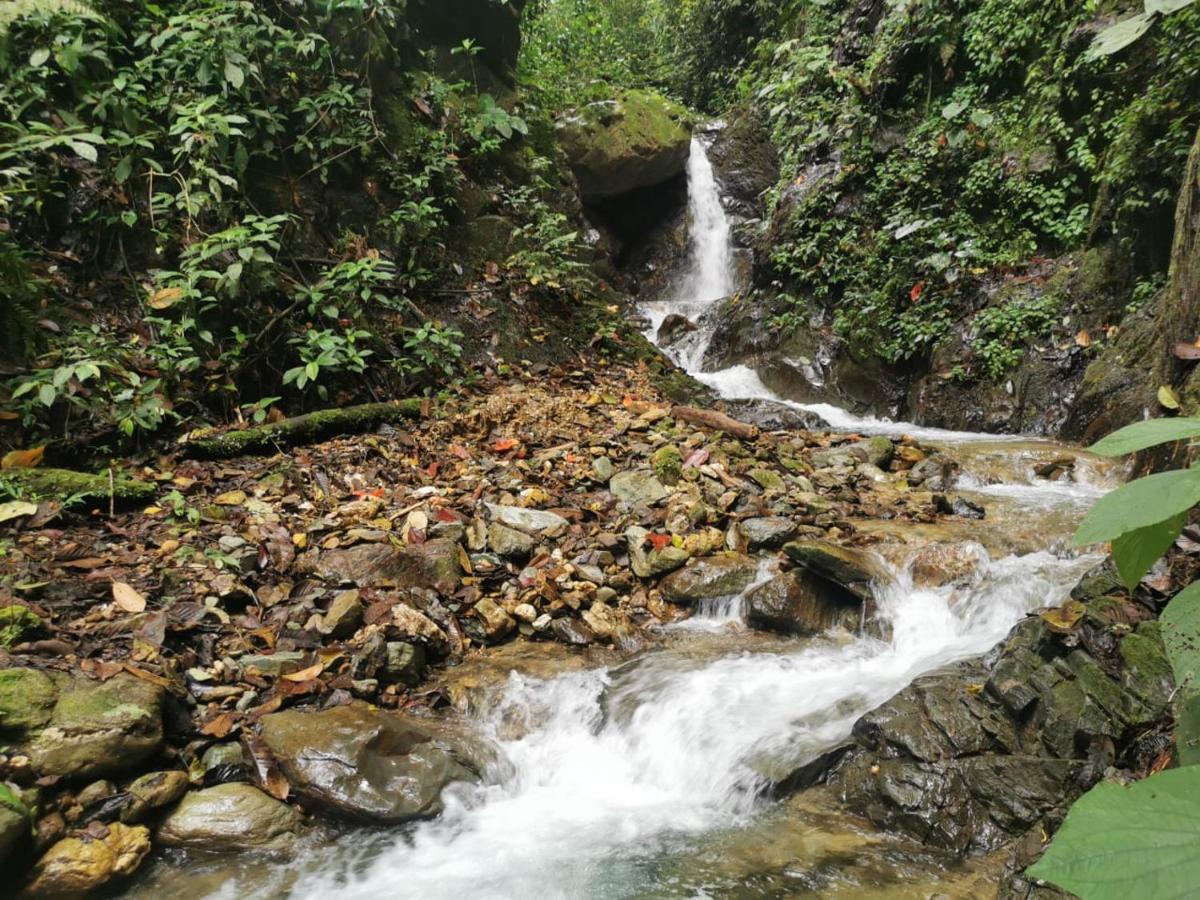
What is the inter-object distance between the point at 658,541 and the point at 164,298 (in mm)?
4089

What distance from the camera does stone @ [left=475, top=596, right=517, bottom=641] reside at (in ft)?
13.0

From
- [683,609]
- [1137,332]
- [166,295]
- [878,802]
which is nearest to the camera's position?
[878,802]

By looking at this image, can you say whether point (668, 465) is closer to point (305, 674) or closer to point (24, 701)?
point (305, 674)

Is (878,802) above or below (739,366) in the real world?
below

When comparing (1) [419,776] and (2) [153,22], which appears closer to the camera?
(1) [419,776]

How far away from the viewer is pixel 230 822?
2738 mm

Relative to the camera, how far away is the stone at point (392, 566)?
13.0 feet

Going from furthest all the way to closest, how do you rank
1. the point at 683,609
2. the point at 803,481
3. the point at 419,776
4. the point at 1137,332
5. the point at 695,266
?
the point at 695,266 < the point at 1137,332 < the point at 803,481 < the point at 683,609 < the point at 419,776

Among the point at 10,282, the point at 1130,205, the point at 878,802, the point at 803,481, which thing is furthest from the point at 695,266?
the point at 878,802

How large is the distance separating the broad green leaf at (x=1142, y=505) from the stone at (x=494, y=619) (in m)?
3.48

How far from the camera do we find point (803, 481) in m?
5.56

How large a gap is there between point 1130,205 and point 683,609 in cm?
618

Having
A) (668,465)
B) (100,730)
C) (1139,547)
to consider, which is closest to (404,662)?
(100,730)

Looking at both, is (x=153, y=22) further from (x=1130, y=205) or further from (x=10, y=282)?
(x=1130, y=205)
